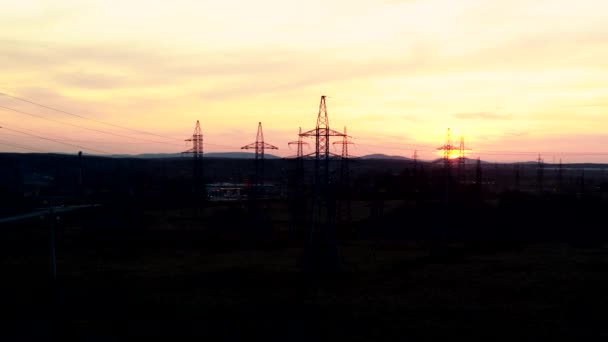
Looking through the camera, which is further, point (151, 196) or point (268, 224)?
point (151, 196)

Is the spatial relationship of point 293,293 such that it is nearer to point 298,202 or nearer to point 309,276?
point 309,276

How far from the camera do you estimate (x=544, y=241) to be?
56094mm

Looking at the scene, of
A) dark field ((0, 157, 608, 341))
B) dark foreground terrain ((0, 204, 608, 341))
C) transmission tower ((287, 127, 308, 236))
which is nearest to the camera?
dark foreground terrain ((0, 204, 608, 341))

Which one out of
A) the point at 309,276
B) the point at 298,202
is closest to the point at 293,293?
the point at 309,276

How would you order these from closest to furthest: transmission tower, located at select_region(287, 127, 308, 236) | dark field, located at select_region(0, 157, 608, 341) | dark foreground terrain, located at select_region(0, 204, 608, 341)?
1. dark foreground terrain, located at select_region(0, 204, 608, 341)
2. dark field, located at select_region(0, 157, 608, 341)
3. transmission tower, located at select_region(287, 127, 308, 236)

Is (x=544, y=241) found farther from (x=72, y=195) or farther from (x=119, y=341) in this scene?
(x=72, y=195)

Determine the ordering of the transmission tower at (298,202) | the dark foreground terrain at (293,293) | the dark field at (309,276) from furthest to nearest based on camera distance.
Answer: the transmission tower at (298,202)
the dark field at (309,276)
the dark foreground terrain at (293,293)

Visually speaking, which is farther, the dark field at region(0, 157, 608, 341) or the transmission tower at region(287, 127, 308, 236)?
the transmission tower at region(287, 127, 308, 236)

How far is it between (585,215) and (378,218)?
20.7 metres

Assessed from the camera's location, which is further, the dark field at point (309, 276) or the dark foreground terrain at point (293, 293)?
the dark field at point (309, 276)

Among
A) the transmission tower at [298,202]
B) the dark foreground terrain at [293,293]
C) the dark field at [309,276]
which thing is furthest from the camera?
the transmission tower at [298,202]

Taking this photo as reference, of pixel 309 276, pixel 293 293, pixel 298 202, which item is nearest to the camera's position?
pixel 293 293

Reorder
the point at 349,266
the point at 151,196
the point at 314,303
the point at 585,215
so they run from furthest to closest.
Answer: the point at 151,196 < the point at 585,215 < the point at 349,266 < the point at 314,303

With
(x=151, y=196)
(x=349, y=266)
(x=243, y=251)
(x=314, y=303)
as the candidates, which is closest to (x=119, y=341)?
(x=314, y=303)
